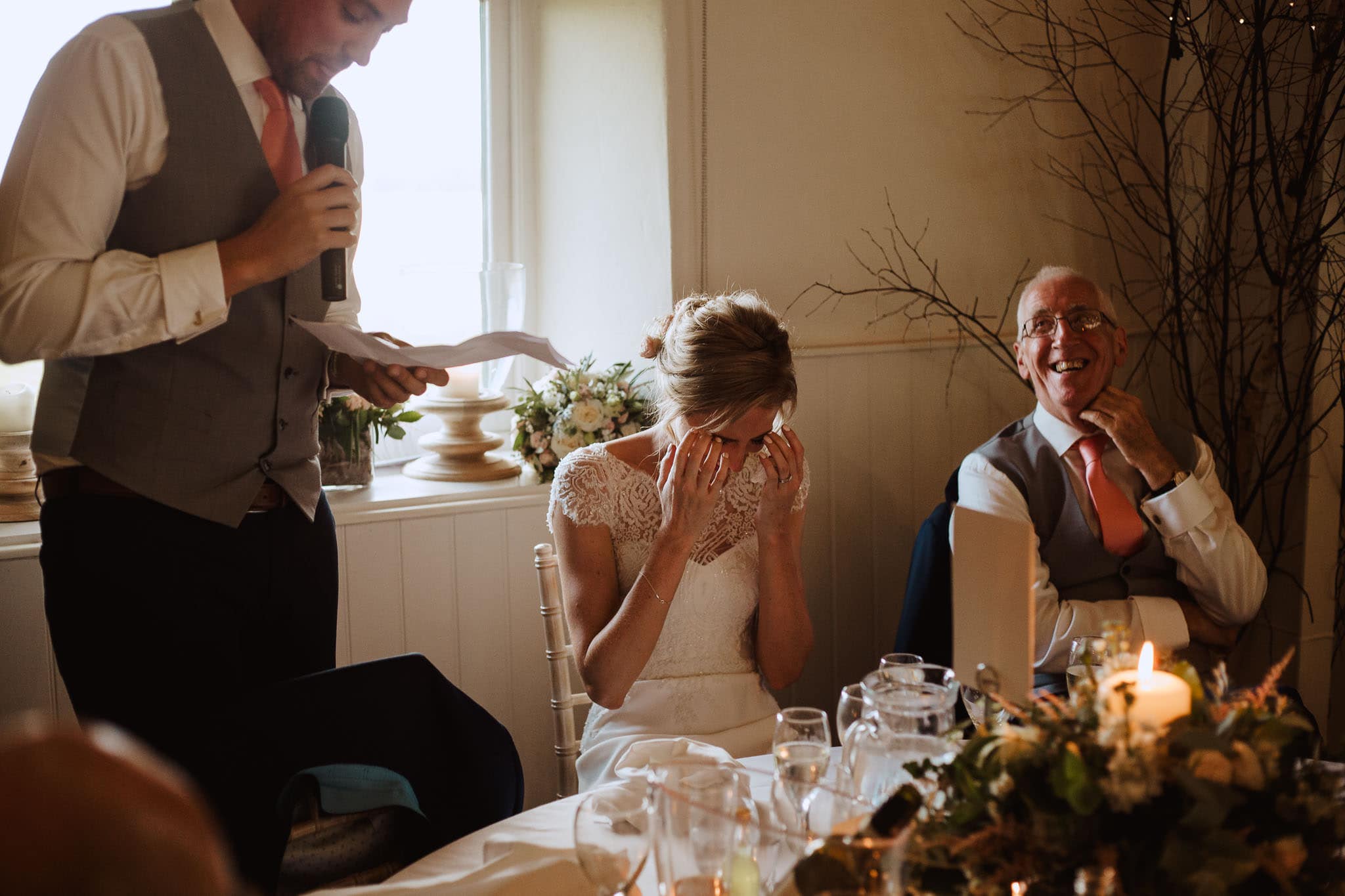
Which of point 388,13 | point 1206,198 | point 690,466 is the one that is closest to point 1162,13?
point 1206,198

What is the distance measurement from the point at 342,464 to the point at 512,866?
1.54 m

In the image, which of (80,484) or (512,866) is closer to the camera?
(512,866)

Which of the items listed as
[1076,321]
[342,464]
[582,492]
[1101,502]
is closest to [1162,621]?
[1101,502]

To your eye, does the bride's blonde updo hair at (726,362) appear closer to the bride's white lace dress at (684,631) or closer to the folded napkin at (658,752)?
the bride's white lace dress at (684,631)

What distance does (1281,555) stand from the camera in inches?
112

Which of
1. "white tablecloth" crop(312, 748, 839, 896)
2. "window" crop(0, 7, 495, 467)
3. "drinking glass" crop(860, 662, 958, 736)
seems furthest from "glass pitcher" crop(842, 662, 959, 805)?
"window" crop(0, 7, 495, 467)

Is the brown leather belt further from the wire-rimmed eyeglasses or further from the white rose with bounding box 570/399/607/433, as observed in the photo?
the wire-rimmed eyeglasses

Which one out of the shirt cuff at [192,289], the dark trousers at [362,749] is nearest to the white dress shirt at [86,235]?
the shirt cuff at [192,289]

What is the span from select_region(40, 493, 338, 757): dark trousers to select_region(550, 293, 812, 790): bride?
59cm

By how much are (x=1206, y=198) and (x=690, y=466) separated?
6.15ft

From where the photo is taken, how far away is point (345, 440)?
2412 mm

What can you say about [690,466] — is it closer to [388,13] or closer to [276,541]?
[276,541]

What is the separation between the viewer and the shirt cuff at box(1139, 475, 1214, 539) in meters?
2.14

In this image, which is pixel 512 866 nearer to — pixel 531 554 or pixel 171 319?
pixel 171 319
